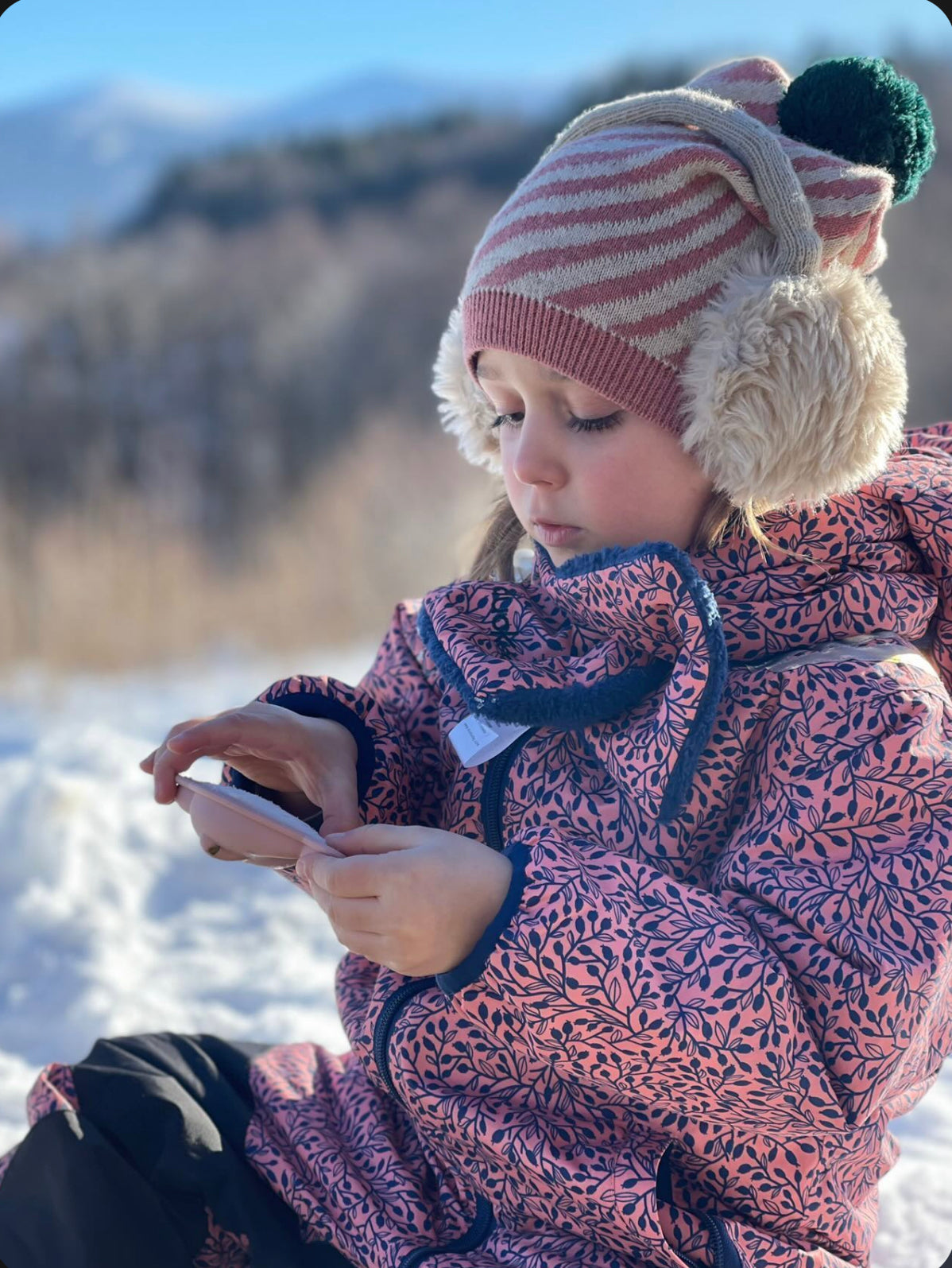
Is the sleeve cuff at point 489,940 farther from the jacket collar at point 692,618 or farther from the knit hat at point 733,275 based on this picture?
the knit hat at point 733,275

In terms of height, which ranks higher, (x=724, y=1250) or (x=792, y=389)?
(x=792, y=389)

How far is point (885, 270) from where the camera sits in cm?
1067

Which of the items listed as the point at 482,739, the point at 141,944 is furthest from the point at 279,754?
the point at 141,944

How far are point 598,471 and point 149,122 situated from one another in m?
33.2

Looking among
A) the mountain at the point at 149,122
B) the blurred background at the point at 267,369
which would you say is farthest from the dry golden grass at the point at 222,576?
the mountain at the point at 149,122

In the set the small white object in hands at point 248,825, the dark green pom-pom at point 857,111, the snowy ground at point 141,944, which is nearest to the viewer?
the small white object in hands at point 248,825

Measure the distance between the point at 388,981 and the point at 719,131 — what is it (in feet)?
2.47

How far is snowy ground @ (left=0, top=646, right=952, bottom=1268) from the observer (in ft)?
4.68

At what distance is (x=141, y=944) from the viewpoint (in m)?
1.85

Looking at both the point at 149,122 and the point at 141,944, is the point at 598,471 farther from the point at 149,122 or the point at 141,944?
the point at 149,122

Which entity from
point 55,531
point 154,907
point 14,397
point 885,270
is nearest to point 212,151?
point 14,397

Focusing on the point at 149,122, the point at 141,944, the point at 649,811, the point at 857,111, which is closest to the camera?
the point at 649,811

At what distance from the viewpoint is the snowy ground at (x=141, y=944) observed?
1.43 m

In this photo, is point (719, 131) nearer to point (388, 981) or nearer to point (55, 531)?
point (388, 981)
